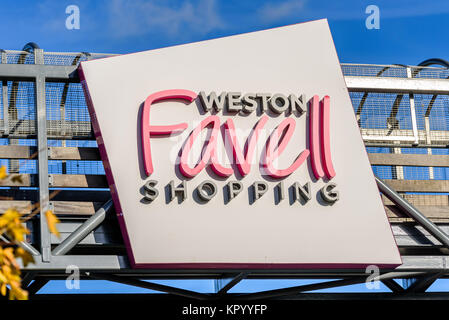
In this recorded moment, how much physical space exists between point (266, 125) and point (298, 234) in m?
2.07

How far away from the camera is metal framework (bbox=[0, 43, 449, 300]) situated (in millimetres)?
12719

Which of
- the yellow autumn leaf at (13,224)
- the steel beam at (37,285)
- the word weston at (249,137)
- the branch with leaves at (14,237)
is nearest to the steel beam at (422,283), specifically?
the word weston at (249,137)

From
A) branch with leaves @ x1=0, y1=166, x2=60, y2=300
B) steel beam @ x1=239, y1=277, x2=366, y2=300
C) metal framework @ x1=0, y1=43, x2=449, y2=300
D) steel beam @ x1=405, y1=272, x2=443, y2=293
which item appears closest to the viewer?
branch with leaves @ x1=0, y1=166, x2=60, y2=300

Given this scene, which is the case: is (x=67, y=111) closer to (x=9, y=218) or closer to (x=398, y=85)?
(x=398, y=85)

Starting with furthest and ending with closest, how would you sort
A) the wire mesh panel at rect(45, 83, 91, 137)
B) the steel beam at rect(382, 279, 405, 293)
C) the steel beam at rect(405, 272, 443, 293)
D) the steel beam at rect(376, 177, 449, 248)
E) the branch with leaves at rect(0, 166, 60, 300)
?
the steel beam at rect(382, 279, 405, 293) → the steel beam at rect(405, 272, 443, 293) → the steel beam at rect(376, 177, 449, 248) → the wire mesh panel at rect(45, 83, 91, 137) → the branch with leaves at rect(0, 166, 60, 300)

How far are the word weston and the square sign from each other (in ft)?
0.06

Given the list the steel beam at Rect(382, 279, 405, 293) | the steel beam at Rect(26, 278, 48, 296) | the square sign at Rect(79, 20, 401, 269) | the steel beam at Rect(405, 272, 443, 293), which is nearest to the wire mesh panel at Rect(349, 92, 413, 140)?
the square sign at Rect(79, 20, 401, 269)

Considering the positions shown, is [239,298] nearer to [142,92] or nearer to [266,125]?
[266,125]

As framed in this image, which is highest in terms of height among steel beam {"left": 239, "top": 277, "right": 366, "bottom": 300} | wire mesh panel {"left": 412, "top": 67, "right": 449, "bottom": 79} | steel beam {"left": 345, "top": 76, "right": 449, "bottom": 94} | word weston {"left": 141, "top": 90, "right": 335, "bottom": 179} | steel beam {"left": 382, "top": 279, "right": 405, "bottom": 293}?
wire mesh panel {"left": 412, "top": 67, "right": 449, "bottom": 79}

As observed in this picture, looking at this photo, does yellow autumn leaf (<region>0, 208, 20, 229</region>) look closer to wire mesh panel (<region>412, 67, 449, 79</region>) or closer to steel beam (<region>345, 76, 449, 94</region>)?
steel beam (<region>345, 76, 449, 94</region>)

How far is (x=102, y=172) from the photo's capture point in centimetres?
1335

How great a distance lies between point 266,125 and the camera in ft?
44.7

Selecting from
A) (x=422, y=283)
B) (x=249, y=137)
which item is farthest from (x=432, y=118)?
(x=249, y=137)

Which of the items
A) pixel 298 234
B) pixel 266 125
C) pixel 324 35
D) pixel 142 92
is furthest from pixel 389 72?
pixel 142 92
